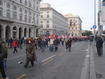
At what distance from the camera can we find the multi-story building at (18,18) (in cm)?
4930

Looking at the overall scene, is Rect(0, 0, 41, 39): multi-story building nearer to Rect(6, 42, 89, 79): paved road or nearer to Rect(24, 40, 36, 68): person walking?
Rect(6, 42, 89, 79): paved road

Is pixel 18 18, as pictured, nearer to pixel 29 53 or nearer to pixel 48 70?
pixel 29 53

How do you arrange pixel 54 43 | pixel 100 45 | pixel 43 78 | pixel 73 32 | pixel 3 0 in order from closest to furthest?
1. pixel 43 78
2. pixel 100 45
3. pixel 54 43
4. pixel 3 0
5. pixel 73 32

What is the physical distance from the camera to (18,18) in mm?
58375

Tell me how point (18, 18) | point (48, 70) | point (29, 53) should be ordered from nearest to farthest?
point (48, 70) < point (29, 53) < point (18, 18)

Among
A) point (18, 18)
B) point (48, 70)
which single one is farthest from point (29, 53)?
point (18, 18)

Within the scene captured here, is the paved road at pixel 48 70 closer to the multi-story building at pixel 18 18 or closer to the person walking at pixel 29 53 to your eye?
the person walking at pixel 29 53

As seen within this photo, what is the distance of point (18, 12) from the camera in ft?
192

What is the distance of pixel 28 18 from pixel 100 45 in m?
49.9

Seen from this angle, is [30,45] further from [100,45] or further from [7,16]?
[7,16]

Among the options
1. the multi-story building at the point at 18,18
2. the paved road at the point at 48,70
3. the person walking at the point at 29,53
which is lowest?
the paved road at the point at 48,70

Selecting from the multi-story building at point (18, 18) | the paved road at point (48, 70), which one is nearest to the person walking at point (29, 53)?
the paved road at point (48, 70)

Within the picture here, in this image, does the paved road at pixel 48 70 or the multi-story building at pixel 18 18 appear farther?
the multi-story building at pixel 18 18

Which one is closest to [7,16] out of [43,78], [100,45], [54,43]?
[54,43]
